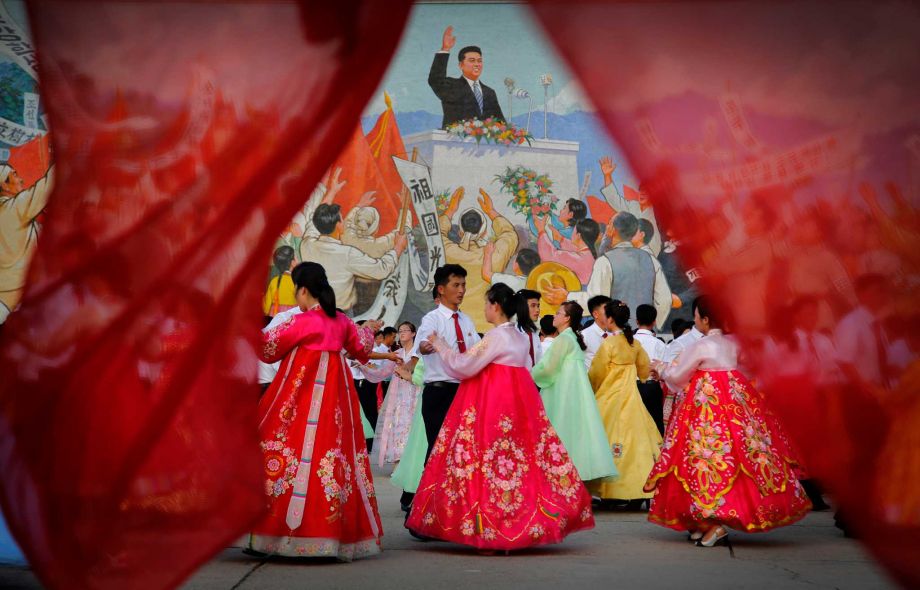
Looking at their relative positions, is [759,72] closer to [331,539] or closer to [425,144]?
[331,539]

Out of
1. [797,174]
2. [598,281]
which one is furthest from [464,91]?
[797,174]

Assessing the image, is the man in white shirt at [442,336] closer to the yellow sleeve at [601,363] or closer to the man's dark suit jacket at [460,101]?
the yellow sleeve at [601,363]

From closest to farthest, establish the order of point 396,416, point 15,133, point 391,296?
point 396,416 → point 15,133 → point 391,296

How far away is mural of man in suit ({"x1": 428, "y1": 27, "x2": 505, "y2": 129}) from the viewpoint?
1773 centimetres

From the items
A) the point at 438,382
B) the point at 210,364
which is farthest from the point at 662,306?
the point at 210,364

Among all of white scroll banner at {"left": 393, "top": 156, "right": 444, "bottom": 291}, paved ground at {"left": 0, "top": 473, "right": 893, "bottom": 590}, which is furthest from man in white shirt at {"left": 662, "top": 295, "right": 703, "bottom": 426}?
white scroll banner at {"left": 393, "top": 156, "right": 444, "bottom": 291}

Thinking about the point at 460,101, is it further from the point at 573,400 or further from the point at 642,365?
the point at 573,400

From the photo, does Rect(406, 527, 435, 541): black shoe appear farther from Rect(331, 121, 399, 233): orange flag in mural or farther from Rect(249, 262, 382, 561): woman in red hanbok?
Rect(331, 121, 399, 233): orange flag in mural

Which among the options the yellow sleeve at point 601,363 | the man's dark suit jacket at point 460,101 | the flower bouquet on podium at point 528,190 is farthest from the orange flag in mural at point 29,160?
the yellow sleeve at point 601,363

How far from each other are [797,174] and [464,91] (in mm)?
16337

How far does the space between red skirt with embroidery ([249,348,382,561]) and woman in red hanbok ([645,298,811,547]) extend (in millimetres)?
1581

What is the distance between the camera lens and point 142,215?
2148mm

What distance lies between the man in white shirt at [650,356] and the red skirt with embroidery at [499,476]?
9.83ft

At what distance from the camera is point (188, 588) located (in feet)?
12.9
